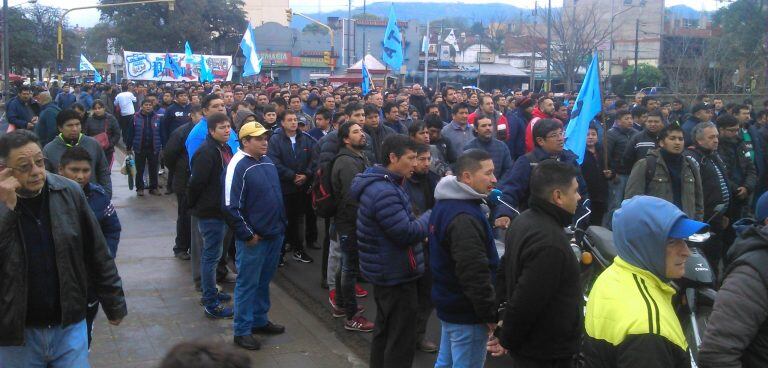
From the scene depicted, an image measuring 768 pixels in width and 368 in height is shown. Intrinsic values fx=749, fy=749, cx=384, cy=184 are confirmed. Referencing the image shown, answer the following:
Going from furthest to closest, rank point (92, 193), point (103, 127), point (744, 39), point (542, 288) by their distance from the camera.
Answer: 1. point (744, 39)
2. point (103, 127)
3. point (92, 193)
4. point (542, 288)

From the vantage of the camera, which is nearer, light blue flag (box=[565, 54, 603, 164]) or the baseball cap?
the baseball cap

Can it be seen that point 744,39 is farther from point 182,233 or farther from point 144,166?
point 182,233

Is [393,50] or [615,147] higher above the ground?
[393,50]

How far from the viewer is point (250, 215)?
19.8 ft

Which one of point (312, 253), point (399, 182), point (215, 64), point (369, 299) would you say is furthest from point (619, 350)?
point (215, 64)

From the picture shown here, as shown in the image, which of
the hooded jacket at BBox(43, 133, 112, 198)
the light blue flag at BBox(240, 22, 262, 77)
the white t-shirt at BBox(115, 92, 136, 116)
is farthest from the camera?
the light blue flag at BBox(240, 22, 262, 77)

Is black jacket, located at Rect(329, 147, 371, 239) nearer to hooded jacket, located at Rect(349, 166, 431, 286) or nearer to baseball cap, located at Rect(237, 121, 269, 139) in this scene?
baseball cap, located at Rect(237, 121, 269, 139)

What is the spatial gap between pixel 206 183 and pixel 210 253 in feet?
2.12

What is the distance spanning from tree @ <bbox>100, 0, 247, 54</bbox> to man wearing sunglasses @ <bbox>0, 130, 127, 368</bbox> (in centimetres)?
5812

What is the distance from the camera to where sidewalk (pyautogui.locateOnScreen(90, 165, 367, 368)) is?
237 inches

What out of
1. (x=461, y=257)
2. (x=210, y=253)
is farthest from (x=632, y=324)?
(x=210, y=253)

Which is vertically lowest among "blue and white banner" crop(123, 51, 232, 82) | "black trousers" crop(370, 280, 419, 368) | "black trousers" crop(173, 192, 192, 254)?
"black trousers" crop(173, 192, 192, 254)

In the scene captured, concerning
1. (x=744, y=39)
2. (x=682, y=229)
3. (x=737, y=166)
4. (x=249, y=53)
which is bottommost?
(x=737, y=166)

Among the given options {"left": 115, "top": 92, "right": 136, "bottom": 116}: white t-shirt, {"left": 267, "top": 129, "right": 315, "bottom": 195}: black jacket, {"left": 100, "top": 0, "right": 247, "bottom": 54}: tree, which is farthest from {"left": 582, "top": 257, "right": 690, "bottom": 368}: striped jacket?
{"left": 100, "top": 0, "right": 247, "bottom": 54}: tree
